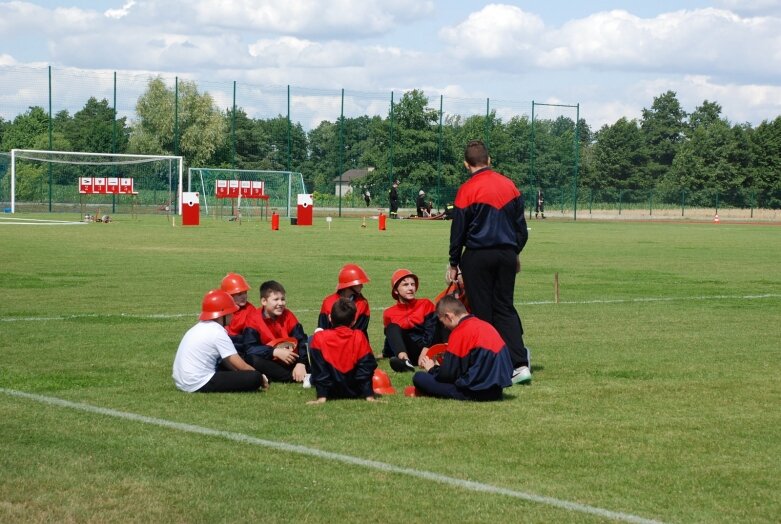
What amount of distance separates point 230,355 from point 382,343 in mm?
3561

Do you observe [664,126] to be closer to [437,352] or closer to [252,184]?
[252,184]

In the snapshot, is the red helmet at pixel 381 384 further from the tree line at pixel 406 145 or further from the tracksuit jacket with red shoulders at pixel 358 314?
the tree line at pixel 406 145

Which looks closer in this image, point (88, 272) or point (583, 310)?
point (583, 310)

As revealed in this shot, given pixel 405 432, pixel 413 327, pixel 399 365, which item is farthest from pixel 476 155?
pixel 405 432

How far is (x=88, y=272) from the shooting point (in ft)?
74.5

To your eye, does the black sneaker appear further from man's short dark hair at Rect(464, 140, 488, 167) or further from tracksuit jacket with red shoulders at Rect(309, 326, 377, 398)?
man's short dark hair at Rect(464, 140, 488, 167)

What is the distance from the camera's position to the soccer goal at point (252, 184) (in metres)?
64.8

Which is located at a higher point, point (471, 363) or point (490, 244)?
point (490, 244)

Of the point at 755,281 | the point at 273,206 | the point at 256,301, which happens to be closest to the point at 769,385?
the point at 256,301

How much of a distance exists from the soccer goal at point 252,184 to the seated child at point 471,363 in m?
53.2

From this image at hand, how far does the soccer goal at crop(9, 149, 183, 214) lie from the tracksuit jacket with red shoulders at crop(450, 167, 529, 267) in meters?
49.1

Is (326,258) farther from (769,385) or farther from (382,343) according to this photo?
(769,385)

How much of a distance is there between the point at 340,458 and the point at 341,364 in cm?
214

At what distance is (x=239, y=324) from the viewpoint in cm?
1109
